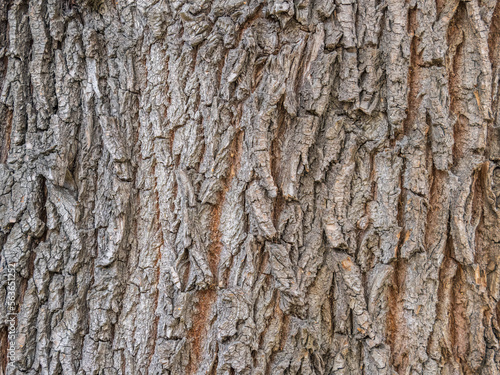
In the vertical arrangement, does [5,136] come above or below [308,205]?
above

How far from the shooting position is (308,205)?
4.16 feet

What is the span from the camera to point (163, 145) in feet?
4.41

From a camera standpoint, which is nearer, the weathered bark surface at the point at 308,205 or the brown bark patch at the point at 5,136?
the weathered bark surface at the point at 308,205

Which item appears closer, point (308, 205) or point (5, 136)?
point (308, 205)

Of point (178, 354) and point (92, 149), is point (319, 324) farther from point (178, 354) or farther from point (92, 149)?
point (92, 149)

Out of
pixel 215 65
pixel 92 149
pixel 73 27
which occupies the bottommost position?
pixel 92 149

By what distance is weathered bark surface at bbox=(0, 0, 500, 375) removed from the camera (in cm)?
123

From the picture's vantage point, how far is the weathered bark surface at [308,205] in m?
1.23

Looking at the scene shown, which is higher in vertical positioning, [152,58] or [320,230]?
[152,58]

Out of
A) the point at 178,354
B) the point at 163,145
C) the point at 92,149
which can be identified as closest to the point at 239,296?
the point at 178,354

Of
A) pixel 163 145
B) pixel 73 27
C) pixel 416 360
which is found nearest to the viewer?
pixel 416 360

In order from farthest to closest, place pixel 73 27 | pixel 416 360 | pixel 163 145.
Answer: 1. pixel 73 27
2. pixel 163 145
3. pixel 416 360

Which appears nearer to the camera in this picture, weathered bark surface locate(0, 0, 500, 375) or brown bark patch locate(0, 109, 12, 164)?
weathered bark surface locate(0, 0, 500, 375)

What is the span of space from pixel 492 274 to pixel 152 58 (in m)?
1.45
